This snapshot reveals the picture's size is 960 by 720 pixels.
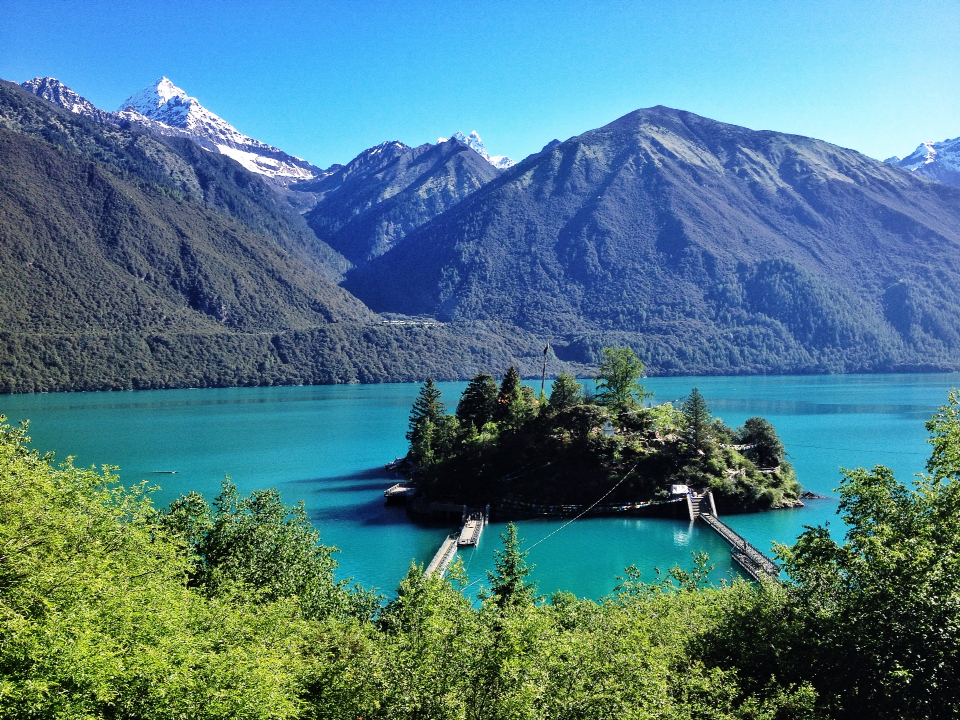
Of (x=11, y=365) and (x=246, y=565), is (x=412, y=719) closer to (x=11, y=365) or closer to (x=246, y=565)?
(x=246, y=565)

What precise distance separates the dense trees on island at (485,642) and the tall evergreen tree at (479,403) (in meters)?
47.4

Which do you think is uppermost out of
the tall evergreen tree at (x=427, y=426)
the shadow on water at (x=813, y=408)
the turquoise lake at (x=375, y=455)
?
the tall evergreen tree at (x=427, y=426)

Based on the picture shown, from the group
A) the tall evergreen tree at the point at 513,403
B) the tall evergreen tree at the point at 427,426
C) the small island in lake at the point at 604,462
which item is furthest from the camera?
the tall evergreen tree at the point at 427,426

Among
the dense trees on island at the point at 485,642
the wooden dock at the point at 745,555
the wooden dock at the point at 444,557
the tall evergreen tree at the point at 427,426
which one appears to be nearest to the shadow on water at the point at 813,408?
the tall evergreen tree at the point at 427,426

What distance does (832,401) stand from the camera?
496ft

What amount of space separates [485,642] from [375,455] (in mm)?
75088

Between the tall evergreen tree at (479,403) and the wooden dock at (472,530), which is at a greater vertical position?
the tall evergreen tree at (479,403)

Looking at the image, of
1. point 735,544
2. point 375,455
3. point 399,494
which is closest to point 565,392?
point 399,494

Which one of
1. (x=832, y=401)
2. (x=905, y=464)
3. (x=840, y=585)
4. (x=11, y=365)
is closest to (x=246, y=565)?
(x=840, y=585)

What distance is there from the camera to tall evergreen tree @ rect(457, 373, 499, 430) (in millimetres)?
69500

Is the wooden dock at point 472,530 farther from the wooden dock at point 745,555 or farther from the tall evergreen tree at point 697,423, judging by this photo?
the tall evergreen tree at point 697,423

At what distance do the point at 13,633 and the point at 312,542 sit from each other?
18.8m

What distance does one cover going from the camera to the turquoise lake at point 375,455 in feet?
149

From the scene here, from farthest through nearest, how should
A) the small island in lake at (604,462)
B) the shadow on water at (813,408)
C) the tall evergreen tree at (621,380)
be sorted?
the shadow on water at (813,408) → the tall evergreen tree at (621,380) → the small island in lake at (604,462)
